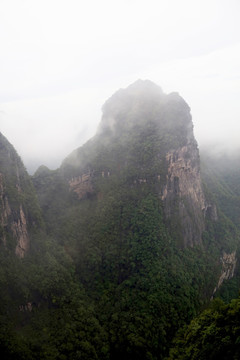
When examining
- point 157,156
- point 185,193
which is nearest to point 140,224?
point 185,193

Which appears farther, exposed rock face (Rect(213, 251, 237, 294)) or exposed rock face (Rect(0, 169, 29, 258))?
exposed rock face (Rect(213, 251, 237, 294))

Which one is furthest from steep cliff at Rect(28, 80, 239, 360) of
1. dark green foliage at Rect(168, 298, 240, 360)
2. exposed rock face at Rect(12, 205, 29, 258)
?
dark green foliage at Rect(168, 298, 240, 360)

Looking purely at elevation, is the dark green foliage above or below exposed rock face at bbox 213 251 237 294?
above

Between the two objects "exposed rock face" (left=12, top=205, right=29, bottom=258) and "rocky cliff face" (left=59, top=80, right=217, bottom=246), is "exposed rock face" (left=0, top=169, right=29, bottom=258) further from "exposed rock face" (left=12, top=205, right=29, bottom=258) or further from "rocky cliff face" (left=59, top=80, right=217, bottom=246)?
"rocky cliff face" (left=59, top=80, right=217, bottom=246)

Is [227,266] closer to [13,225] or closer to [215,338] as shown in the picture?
[215,338]

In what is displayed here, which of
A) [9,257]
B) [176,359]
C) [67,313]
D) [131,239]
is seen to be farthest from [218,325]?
[9,257]

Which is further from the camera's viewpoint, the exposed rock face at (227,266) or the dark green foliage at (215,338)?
the exposed rock face at (227,266)

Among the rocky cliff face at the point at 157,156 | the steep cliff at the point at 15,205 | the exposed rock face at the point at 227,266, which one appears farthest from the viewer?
the exposed rock face at the point at 227,266

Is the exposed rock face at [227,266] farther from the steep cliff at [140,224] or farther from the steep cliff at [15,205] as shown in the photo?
the steep cliff at [15,205]

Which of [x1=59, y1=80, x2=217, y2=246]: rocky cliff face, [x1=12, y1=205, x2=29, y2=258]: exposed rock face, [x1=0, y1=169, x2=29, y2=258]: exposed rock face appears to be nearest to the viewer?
[x1=0, y1=169, x2=29, y2=258]: exposed rock face

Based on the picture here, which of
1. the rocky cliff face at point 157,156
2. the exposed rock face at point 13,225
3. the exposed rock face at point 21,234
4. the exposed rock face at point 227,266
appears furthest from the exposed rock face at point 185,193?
the exposed rock face at point 13,225
